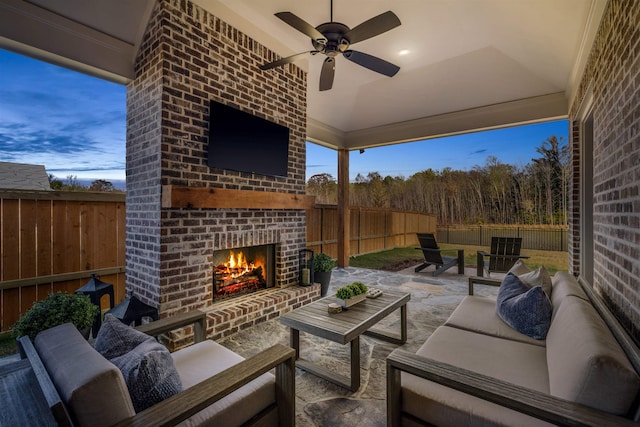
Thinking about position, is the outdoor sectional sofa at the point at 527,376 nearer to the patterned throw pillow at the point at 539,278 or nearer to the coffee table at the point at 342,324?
the patterned throw pillow at the point at 539,278

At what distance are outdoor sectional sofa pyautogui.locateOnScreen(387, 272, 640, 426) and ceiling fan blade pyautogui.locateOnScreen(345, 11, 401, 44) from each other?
2345 millimetres

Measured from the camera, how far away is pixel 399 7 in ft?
10.5

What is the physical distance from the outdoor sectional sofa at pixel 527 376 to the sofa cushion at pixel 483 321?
13 millimetres

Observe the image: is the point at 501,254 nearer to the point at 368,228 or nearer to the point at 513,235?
the point at 513,235

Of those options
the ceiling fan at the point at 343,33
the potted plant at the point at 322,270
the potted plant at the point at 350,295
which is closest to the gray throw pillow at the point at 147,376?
the potted plant at the point at 350,295

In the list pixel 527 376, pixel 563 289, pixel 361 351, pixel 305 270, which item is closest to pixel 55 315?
pixel 361 351

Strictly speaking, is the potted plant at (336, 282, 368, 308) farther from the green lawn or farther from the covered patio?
the green lawn

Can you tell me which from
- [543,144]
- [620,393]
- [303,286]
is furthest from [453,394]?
[543,144]

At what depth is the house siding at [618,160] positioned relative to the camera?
4.95 feet

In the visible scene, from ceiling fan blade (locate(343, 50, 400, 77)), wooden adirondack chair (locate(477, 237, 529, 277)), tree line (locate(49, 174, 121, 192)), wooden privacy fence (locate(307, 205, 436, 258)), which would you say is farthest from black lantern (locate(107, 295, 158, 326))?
wooden adirondack chair (locate(477, 237, 529, 277))

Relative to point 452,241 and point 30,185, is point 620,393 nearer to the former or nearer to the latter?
point 30,185

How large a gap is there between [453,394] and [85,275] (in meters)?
3.98

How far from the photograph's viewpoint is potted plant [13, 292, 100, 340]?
7.18 feet

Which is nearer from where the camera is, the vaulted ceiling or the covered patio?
the covered patio
